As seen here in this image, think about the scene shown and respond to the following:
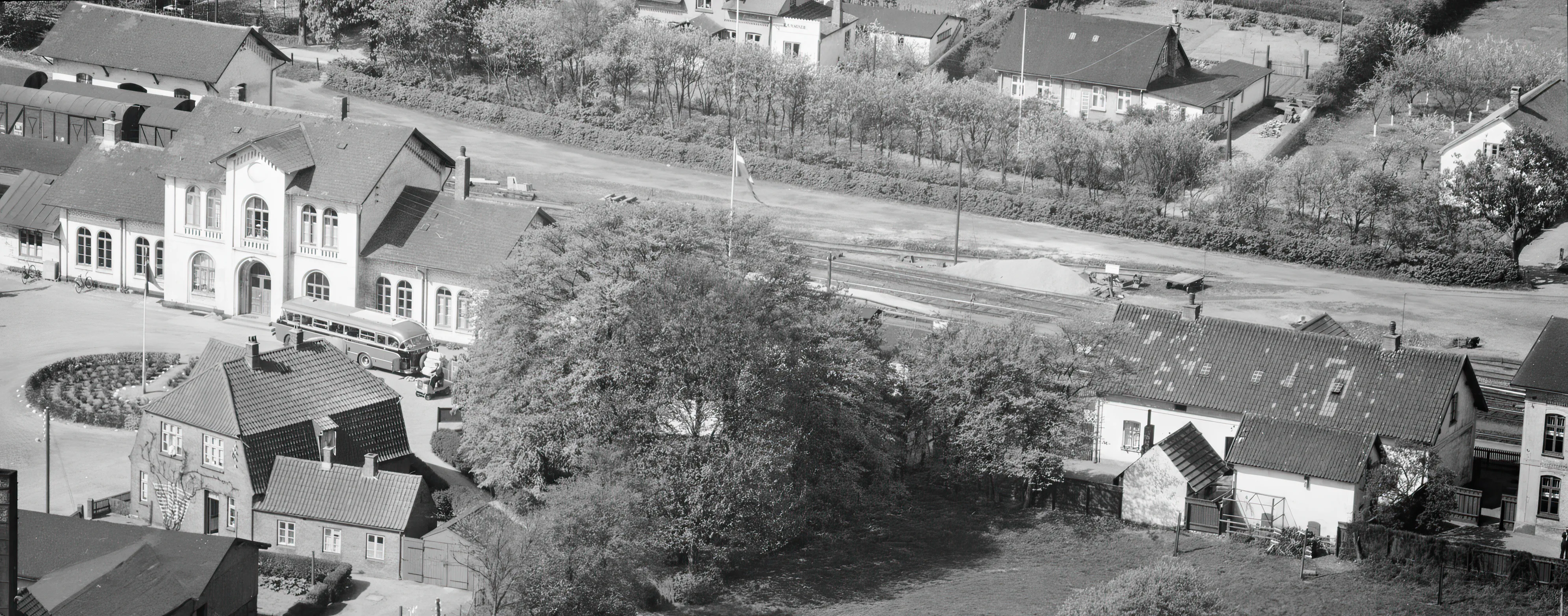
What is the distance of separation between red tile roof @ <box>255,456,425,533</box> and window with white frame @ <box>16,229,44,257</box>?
119ft

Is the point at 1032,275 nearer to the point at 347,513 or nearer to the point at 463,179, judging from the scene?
the point at 463,179

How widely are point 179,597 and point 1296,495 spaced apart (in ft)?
120

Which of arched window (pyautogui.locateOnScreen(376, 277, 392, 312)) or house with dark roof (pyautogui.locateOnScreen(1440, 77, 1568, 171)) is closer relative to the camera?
arched window (pyautogui.locateOnScreen(376, 277, 392, 312))

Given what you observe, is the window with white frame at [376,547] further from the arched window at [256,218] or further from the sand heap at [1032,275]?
the sand heap at [1032,275]

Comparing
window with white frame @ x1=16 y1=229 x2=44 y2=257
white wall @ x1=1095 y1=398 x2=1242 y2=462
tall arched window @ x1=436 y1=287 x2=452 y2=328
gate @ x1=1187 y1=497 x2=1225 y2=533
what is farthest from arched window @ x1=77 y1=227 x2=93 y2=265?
gate @ x1=1187 y1=497 x2=1225 y2=533

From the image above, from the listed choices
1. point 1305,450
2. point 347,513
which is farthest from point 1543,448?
point 347,513

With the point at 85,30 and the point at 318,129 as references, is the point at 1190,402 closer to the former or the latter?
the point at 318,129

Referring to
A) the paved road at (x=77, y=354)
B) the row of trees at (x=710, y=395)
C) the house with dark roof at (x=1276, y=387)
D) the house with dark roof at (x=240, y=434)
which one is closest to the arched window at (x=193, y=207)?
the paved road at (x=77, y=354)

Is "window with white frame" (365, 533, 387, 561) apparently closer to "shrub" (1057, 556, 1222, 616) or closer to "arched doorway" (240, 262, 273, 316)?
"shrub" (1057, 556, 1222, 616)

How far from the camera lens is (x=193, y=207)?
285 feet

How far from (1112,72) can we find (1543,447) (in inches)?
2515

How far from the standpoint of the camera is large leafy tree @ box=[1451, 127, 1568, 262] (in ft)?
326

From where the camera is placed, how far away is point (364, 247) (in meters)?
84.3

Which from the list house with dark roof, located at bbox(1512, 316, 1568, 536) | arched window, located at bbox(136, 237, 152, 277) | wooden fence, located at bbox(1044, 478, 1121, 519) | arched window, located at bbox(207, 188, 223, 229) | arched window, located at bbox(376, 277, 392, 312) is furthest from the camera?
Answer: arched window, located at bbox(136, 237, 152, 277)
